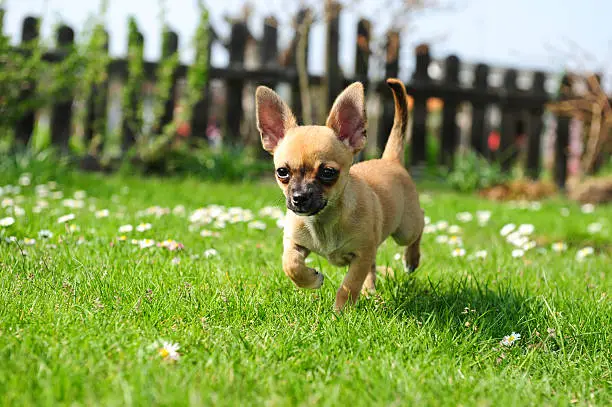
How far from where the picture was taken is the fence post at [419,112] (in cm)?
1005

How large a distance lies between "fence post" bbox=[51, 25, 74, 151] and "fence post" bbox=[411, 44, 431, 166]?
5163 millimetres

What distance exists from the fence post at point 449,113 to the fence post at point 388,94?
104 centimetres

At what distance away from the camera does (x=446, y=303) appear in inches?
120

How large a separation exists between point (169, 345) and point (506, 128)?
31.5ft

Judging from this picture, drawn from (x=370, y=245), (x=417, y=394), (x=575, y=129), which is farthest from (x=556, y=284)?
(x=575, y=129)

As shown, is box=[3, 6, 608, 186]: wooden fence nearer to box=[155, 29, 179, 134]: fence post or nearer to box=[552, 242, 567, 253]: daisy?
box=[155, 29, 179, 134]: fence post

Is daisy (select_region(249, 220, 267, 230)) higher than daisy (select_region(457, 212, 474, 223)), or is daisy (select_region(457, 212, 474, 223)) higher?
daisy (select_region(249, 220, 267, 230))

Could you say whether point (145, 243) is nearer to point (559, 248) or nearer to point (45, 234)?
point (45, 234)

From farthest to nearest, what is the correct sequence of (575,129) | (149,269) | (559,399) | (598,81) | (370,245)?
(575,129) < (598,81) < (149,269) < (370,245) < (559,399)

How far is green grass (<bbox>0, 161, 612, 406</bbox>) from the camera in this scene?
6.51 ft

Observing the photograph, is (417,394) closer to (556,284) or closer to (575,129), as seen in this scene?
(556,284)

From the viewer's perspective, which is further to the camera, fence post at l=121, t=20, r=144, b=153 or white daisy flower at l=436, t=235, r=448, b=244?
fence post at l=121, t=20, r=144, b=153

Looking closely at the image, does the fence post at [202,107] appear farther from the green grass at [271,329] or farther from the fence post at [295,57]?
the green grass at [271,329]

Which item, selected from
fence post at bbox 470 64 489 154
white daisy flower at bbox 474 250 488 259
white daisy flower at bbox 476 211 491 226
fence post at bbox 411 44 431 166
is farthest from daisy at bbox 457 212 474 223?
fence post at bbox 470 64 489 154
